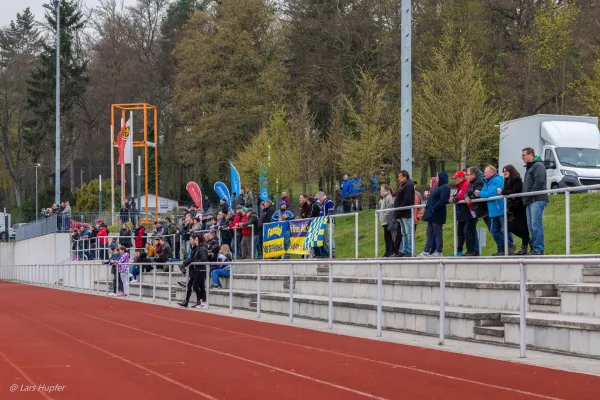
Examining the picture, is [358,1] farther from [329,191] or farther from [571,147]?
[571,147]

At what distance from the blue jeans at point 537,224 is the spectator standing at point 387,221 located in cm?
485

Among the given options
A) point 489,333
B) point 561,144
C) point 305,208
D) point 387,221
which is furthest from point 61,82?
point 489,333

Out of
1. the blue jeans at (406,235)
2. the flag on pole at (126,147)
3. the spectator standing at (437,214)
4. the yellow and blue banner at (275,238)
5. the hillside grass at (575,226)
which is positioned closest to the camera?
the hillside grass at (575,226)

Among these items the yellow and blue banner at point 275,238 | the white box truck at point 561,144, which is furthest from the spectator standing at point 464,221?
the white box truck at point 561,144

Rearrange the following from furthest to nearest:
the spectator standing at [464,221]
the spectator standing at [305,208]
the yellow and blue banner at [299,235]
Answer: the spectator standing at [305,208]
the yellow and blue banner at [299,235]
the spectator standing at [464,221]

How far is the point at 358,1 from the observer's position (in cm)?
5881

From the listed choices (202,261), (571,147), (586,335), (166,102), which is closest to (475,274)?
(586,335)

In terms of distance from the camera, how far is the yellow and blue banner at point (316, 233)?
23125 millimetres

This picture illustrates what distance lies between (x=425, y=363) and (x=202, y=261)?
14.0m

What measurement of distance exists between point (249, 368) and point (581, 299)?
446 centimetres

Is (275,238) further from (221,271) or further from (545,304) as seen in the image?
(545,304)

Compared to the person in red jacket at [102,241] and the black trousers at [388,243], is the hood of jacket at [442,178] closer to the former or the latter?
the black trousers at [388,243]

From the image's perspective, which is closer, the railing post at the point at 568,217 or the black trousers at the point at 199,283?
the railing post at the point at 568,217

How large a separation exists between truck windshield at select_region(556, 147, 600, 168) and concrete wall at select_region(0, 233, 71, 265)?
23.6 m
